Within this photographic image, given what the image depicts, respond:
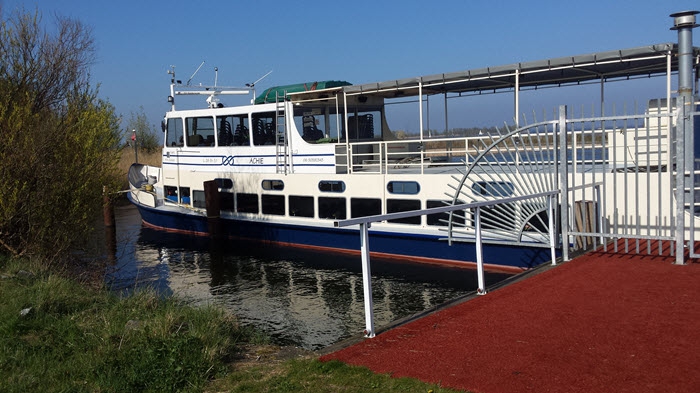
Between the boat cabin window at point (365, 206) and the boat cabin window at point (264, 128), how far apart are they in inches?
136

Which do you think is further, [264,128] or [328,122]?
[264,128]

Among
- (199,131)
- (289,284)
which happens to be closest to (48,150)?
(289,284)

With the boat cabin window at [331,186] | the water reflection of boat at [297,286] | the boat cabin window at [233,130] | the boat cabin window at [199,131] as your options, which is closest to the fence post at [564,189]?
the water reflection of boat at [297,286]

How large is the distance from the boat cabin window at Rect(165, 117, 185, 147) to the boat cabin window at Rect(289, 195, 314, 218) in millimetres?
5439

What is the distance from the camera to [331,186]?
1670 cm

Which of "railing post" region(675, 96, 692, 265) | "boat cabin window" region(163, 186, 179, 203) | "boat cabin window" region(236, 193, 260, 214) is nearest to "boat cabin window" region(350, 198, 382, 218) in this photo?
"boat cabin window" region(236, 193, 260, 214)

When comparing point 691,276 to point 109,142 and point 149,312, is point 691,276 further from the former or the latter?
point 109,142

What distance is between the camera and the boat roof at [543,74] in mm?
12180

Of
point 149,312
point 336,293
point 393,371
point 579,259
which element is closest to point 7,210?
point 149,312

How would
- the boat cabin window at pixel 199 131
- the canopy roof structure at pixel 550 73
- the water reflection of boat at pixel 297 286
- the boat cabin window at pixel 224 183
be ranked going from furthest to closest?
1. the boat cabin window at pixel 199 131
2. the boat cabin window at pixel 224 183
3. the canopy roof structure at pixel 550 73
4. the water reflection of boat at pixel 297 286

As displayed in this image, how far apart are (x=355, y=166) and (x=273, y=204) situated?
2.83m

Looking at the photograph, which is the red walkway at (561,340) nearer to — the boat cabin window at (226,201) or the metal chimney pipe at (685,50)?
the metal chimney pipe at (685,50)

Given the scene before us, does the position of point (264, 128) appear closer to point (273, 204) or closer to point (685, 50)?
point (273, 204)

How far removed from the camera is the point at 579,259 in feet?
27.1
